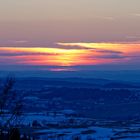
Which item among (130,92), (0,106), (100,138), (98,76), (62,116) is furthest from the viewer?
(98,76)

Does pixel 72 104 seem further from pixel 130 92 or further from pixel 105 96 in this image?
pixel 130 92

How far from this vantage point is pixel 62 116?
3204 inches

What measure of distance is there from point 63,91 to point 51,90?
1.90m

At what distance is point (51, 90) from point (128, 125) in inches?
1024

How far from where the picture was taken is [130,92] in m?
110

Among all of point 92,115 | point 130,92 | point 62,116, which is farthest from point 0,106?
point 130,92

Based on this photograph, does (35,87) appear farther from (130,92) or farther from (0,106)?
(0,106)

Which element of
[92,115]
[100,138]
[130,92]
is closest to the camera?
[100,138]

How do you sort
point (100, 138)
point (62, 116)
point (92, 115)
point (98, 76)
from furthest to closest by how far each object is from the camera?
point (98, 76)
point (92, 115)
point (62, 116)
point (100, 138)

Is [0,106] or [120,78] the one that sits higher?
[120,78]

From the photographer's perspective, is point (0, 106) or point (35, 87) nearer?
point (0, 106)

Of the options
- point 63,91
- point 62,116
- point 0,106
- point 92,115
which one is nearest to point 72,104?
point 63,91

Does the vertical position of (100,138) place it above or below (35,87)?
below

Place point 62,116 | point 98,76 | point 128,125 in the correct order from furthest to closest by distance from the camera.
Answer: point 98,76
point 62,116
point 128,125
